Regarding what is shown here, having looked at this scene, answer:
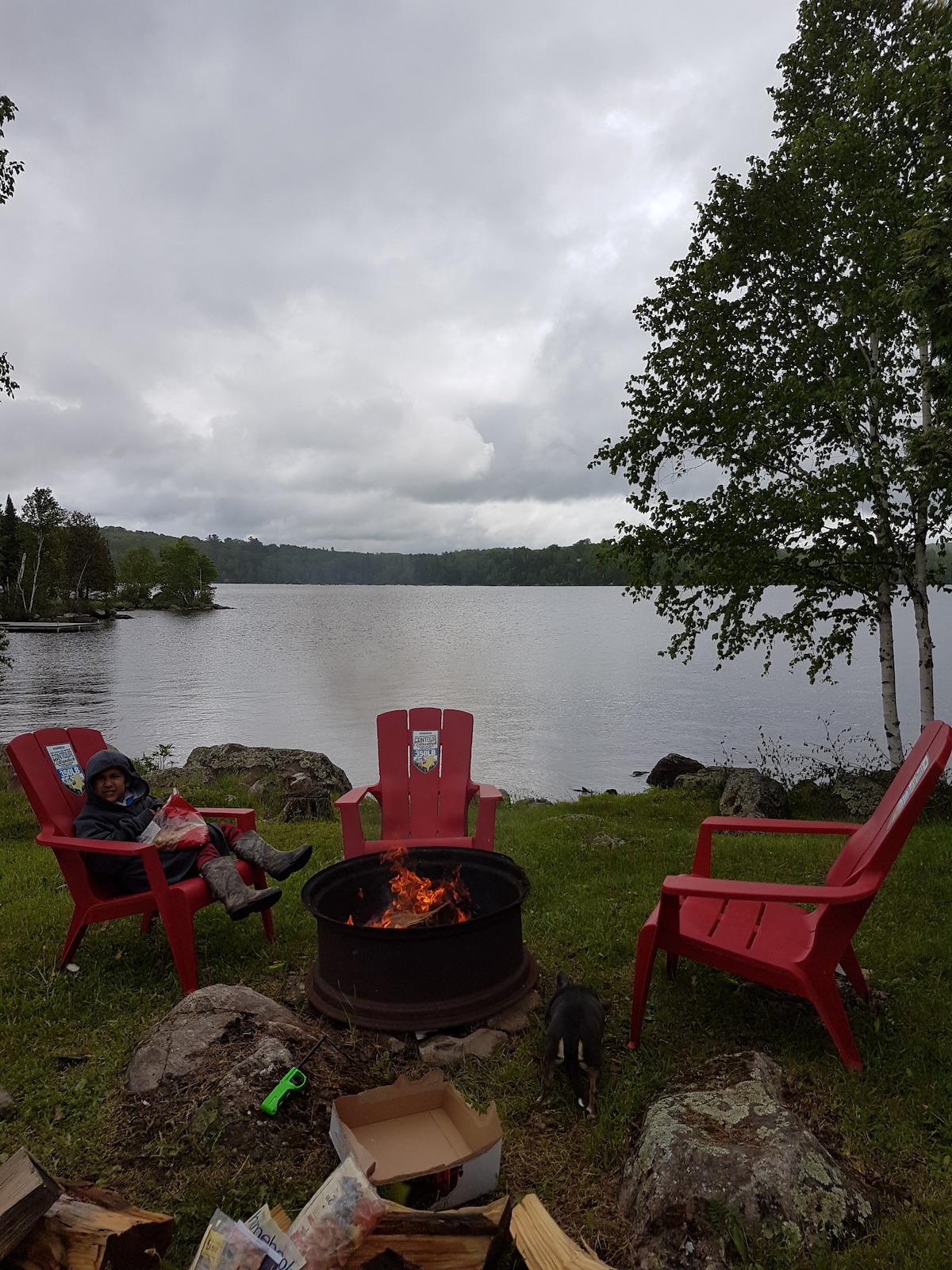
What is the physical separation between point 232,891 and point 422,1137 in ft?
5.21

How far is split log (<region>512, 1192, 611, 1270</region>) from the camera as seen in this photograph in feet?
5.86

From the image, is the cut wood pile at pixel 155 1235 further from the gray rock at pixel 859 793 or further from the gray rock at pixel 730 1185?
the gray rock at pixel 859 793

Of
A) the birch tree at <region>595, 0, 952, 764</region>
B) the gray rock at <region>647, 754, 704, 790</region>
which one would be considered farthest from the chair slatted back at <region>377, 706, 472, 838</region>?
the gray rock at <region>647, 754, 704, 790</region>

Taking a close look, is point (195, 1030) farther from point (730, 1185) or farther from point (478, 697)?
point (478, 697)

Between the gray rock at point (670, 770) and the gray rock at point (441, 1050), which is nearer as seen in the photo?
the gray rock at point (441, 1050)

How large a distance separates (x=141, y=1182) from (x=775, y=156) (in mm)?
9876

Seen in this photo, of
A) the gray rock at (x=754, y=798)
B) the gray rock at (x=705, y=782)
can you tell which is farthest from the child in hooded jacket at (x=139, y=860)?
the gray rock at (x=705, y=782)

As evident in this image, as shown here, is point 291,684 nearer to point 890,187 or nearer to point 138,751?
point 138,751

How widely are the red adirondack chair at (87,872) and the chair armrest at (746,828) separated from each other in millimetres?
2200

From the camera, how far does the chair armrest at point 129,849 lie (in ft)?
11.1

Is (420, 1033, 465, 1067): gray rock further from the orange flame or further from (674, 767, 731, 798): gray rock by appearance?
(674, 767, 731, 798): gray rock

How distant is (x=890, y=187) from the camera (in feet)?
24.2

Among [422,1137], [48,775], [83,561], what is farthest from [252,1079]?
[83,561]

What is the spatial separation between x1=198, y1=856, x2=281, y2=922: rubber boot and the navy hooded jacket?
114mm
